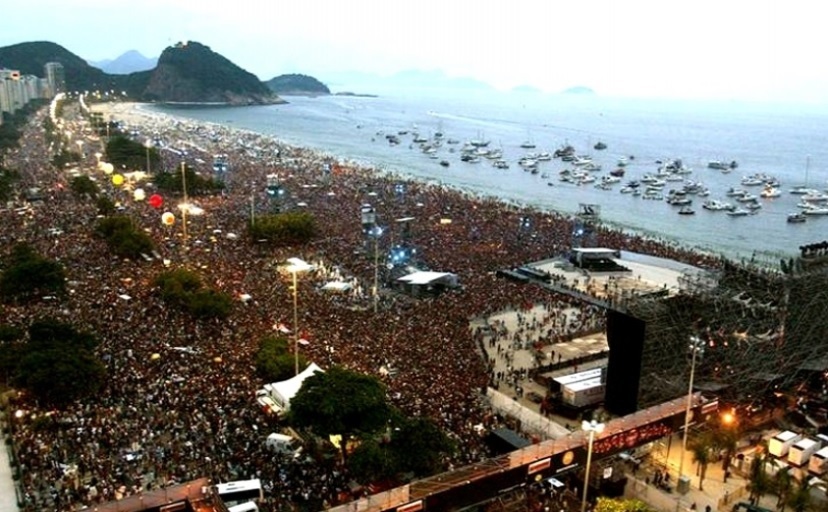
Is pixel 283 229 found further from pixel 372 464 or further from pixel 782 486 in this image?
pixel 782 486

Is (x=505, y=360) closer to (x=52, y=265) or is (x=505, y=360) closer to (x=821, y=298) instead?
(x=821, y=298)

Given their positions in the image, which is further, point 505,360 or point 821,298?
point 505,360

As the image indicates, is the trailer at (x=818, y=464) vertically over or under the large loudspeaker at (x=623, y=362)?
under

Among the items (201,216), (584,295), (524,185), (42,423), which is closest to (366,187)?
(201,216)

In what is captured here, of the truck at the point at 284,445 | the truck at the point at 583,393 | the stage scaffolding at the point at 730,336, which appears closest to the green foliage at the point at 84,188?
the truck at the point at 284,445

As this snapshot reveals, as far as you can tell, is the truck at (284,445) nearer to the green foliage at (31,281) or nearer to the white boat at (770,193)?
the green foliage at (31,281)

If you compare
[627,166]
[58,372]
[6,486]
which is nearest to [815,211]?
[627,166]

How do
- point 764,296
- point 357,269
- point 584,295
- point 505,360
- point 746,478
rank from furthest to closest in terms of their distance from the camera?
1. point 357,269
2. point 505,360
3. point 584,295
4. point 764,296
5. point 746,478
